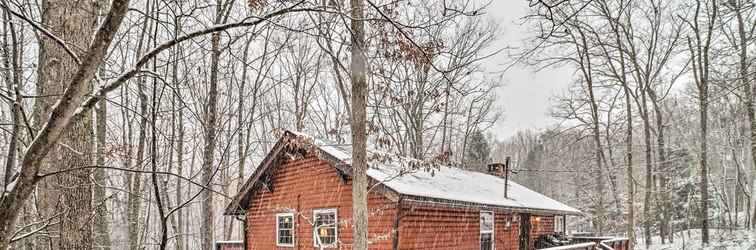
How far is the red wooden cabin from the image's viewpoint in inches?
400

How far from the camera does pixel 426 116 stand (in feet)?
72.4

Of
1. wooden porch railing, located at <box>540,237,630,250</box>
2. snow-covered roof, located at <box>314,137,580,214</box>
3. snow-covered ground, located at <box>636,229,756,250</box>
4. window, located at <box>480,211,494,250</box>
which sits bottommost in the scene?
snow-covered ground, located at <box>636,229,756,250</box>

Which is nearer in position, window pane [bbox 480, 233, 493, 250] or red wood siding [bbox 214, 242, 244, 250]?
window pane [bbox 480, 233, 493, 250]

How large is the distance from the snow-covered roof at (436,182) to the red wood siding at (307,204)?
56 centimetres

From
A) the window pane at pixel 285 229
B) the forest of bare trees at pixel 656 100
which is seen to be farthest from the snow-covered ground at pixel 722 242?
the window pane at pixel 285 229

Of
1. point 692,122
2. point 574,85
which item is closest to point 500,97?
point 574,85

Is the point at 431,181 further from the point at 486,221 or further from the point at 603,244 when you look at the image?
the point at 603,244

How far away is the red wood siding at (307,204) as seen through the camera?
1042 centimetres

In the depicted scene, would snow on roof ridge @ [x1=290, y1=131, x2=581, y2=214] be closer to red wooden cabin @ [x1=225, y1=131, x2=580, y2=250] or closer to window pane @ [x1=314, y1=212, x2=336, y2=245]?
red wooden cabin @ [x1=225, y1=131, x2=580, y2=250]

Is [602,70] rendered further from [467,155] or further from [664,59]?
[467,155]

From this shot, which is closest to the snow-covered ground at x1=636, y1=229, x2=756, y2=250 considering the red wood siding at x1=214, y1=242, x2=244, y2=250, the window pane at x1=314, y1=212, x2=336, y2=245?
the window pane at x1=314, y1=212, x2=336, y2=245

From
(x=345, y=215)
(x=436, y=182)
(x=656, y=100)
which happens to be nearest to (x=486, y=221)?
(x=436, y=182)

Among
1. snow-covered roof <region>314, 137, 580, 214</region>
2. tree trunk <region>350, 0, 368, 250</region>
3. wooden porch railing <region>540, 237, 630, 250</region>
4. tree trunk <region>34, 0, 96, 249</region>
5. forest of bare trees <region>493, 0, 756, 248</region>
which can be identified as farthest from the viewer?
forest of bare trees <region>493, 0, 756, 248</region>

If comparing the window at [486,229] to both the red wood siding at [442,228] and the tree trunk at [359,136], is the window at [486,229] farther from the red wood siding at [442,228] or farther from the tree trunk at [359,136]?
the tree trunk at [359,136]
